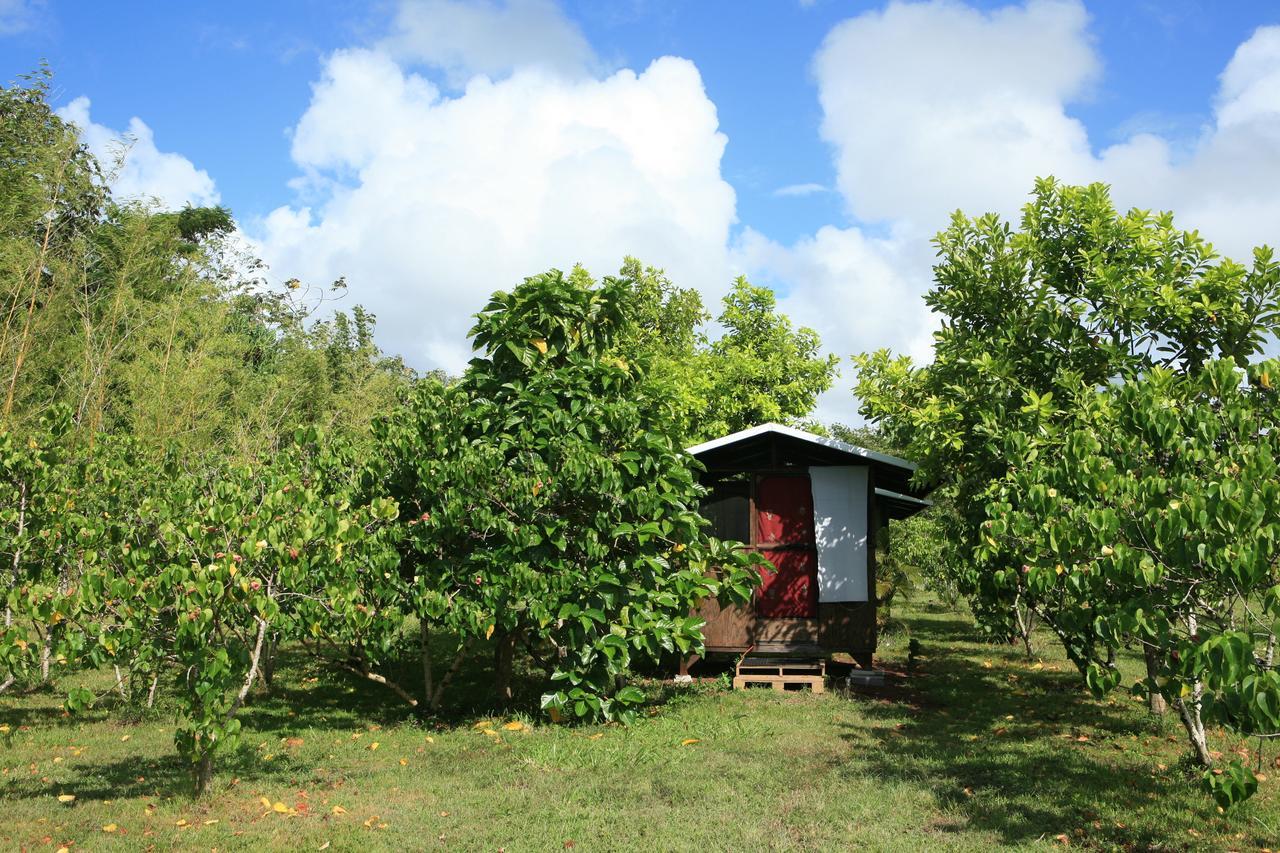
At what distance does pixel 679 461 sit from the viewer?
8.98m

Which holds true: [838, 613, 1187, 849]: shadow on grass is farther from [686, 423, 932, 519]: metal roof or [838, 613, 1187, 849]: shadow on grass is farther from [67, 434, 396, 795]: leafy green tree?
[67, 434, 396, 795]: leafy green tree

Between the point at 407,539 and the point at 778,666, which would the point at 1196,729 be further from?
the point at 407,539

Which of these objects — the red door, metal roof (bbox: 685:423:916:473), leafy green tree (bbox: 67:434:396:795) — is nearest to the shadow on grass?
the red door

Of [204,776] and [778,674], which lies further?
[778,674]

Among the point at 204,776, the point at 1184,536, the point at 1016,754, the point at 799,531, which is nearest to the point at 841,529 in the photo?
the point at 799,531

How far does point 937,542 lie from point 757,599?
427 inches

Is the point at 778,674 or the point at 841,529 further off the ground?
the point at 841,529

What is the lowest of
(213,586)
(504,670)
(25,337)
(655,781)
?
(655,781)

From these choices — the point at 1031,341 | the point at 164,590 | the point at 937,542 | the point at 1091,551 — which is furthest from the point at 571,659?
the point at 937,542

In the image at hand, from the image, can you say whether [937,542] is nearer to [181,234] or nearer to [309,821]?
[309,821]

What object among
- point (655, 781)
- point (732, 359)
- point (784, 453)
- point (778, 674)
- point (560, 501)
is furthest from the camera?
point (732, 359)

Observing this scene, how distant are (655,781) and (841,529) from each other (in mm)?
5414

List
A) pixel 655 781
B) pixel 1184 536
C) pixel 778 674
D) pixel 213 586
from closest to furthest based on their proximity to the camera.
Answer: pixel 1184 536 < pixel 213 586 < pixel 655 781 < pixel 778 674

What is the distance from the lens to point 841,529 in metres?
11.6
